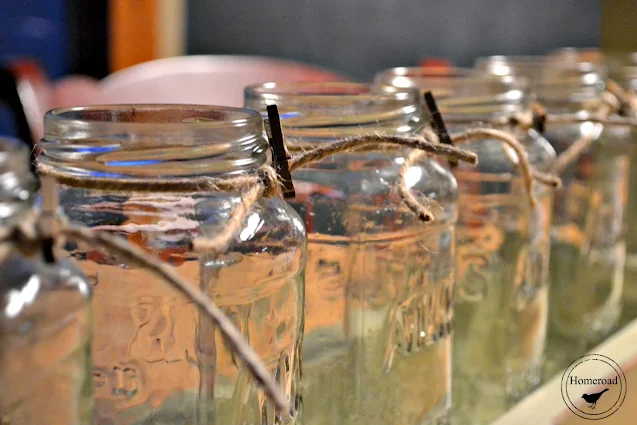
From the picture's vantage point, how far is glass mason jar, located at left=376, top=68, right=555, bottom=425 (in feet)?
1.80

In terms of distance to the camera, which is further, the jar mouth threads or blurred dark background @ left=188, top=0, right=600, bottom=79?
blurred dark background @ left=188, top=0, right=600, bottom=79

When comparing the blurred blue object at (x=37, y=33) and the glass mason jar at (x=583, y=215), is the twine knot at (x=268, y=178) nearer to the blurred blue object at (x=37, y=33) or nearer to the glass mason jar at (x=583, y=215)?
the glass mason jar at (x=583, y=215)

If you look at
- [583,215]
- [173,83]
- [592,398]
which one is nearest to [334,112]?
[592,398]

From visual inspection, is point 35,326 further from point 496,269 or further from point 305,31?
point 305,31

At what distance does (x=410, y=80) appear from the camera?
554 millimetres

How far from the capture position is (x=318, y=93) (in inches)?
17.7

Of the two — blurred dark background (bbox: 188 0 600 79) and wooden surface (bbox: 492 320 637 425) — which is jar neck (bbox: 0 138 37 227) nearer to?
wooden surface (bbox: 492 320 637 425)

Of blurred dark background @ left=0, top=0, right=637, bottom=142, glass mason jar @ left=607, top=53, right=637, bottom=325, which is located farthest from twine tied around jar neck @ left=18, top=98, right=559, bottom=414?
blurred dark background @ left=0, top=0, right=637, bottom=142

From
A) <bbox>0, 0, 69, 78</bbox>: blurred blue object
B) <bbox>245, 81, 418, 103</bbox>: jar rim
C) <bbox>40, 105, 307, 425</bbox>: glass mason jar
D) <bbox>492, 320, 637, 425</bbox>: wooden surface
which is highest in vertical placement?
<bbox>245, 81, 418, 103</bbox>: jar rim

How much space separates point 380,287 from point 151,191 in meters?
0.18

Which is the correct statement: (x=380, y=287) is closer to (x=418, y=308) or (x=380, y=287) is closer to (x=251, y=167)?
(x=418, y=308)

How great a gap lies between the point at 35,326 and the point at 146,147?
83mm

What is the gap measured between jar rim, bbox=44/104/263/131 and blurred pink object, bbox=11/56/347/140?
988 millimetres

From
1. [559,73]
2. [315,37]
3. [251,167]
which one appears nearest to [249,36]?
[315,37]
